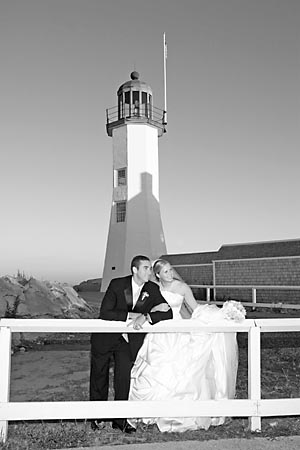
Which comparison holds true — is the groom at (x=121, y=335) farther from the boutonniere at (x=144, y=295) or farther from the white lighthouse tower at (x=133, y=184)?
the white lighthouse tower at (x=133, y=184)

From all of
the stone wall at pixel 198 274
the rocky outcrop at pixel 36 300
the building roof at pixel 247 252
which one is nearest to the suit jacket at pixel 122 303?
the rocky outcrop at pixel 36 300

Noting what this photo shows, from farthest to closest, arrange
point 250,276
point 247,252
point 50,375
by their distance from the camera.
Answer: point 247,252
point 250,276
point 50,375

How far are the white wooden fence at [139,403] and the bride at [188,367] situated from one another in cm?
25

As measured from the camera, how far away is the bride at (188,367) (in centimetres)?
480

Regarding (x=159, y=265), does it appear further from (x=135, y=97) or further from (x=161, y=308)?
(x=135, y=97)

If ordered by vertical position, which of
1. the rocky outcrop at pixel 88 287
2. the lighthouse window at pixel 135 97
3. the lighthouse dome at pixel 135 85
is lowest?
the rocky outcrop at pixel 88 287

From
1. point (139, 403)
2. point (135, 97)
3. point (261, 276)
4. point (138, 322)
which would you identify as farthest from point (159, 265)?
point (135, 97)

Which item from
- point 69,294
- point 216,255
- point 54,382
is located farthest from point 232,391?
point 216,255

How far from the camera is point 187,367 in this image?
487 centimetres

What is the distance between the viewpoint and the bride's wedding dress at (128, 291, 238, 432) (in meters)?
4.81

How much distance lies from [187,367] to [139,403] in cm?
72

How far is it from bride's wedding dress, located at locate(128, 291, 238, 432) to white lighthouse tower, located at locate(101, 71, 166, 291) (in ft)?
77.6

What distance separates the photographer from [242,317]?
4668 mm

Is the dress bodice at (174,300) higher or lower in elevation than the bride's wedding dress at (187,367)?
higher
